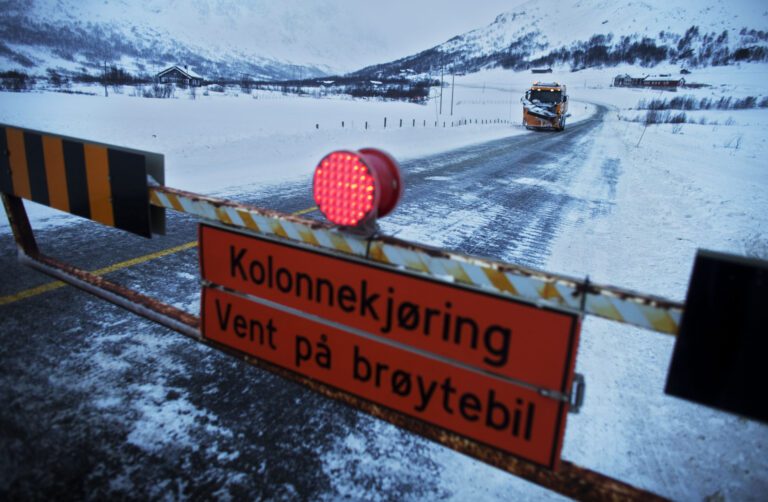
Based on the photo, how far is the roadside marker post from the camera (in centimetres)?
166

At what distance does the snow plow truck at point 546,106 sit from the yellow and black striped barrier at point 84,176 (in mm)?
30584

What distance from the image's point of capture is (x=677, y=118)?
35.4 m

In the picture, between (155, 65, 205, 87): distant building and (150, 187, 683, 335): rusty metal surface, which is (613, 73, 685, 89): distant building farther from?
(150, 187, 683, 335): rusty metal surface

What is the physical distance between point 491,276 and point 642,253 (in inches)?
212

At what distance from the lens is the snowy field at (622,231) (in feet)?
8.25

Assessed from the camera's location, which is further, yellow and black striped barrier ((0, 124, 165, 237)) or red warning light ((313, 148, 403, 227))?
yellow and black striped barrier ((0, 124, 165, 237))

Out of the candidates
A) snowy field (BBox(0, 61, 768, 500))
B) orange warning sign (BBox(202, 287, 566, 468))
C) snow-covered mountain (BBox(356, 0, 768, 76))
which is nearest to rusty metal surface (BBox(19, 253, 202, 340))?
orange warning sign (BBox(202, 287, 566, 468))

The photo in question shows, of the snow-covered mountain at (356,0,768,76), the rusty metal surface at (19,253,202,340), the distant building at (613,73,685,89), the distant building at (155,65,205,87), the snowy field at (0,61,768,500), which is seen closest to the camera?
the snowy field at (0,61,768,500)

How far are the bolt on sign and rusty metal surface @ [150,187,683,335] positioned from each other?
0.18 feet

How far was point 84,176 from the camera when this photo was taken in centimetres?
318

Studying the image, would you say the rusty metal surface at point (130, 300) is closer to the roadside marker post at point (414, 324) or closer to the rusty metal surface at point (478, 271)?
the roadside marker post at point (414, 324)

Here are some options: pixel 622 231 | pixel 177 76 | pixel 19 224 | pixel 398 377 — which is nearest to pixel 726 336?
pixel 398 377

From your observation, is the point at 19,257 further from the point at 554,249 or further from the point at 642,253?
the point at 642,253

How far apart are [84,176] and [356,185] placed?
2.40 metres
